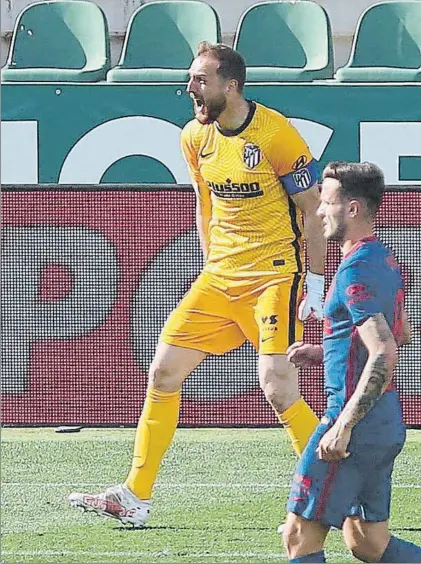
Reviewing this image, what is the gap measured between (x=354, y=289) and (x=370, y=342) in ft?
0.52

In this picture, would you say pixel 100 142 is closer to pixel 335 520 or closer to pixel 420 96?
pixel 420 96

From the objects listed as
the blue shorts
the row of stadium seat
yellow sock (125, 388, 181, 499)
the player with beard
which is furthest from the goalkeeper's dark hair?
the row of stadium seat

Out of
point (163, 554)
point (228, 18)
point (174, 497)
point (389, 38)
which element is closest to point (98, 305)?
point (174, 497)

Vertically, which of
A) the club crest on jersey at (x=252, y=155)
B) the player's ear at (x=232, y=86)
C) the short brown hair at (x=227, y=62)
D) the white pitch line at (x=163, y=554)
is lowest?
the white pitch line at (x=163, y=554)

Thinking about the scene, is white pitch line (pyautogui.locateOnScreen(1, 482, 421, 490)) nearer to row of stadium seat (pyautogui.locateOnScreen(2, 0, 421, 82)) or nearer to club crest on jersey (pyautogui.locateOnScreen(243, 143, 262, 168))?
club crest on jersey (pyautogui.locateOnScreen(243, 143, 262, 168))

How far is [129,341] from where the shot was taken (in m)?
8.38

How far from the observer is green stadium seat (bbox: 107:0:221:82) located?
448 inches

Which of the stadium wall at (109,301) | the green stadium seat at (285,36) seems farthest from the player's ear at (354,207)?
the green stadium seat at (285,36)

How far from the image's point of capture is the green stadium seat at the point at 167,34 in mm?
11383

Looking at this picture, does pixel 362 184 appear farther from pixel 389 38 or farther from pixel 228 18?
pixel 228 18

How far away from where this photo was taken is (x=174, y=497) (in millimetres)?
6547

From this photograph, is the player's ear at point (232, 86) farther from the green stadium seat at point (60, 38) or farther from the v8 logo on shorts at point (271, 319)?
the green stadium seat at point (60, 38)

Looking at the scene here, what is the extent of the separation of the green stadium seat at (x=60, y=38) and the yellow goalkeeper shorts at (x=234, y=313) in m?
5.51

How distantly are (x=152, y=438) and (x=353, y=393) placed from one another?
199 cm
